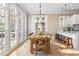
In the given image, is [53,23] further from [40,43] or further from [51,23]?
[40,43]

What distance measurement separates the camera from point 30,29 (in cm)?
1470

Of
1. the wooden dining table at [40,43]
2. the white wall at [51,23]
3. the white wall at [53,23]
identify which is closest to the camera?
the wooden dining table at [40,43]

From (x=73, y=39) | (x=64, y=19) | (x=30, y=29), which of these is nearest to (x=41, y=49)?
(x=73, y=39)

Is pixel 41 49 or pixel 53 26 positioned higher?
pixel 53 26

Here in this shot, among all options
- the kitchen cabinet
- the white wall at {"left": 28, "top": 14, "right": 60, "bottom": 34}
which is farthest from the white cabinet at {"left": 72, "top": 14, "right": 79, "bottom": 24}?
the white wall at {"left": 28, "top": 14, "right": 60, "bottom": 34}

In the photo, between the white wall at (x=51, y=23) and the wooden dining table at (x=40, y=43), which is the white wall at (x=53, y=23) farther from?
the wooden dining table at (x=40, y=43)

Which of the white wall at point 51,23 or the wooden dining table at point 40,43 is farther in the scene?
the white wall at point 51,23

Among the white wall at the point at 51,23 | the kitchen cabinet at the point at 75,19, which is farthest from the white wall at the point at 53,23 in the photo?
the kitchen cabinet at the point at 75,19

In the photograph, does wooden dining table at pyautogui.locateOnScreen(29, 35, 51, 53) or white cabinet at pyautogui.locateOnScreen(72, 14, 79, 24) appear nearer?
wooden dining table at pyautogui.locateOnScreen(29, 35, 51, 53)

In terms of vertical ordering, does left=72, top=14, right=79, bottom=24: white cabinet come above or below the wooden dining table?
above

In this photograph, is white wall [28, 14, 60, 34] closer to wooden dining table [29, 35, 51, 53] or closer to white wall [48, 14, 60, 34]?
white wall [48, 14, 60, 34]

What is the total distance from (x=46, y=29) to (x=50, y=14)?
1434mm

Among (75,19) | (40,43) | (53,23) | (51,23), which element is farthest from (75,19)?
(51,23)

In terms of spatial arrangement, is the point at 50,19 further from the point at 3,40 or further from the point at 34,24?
the point at 3,40
